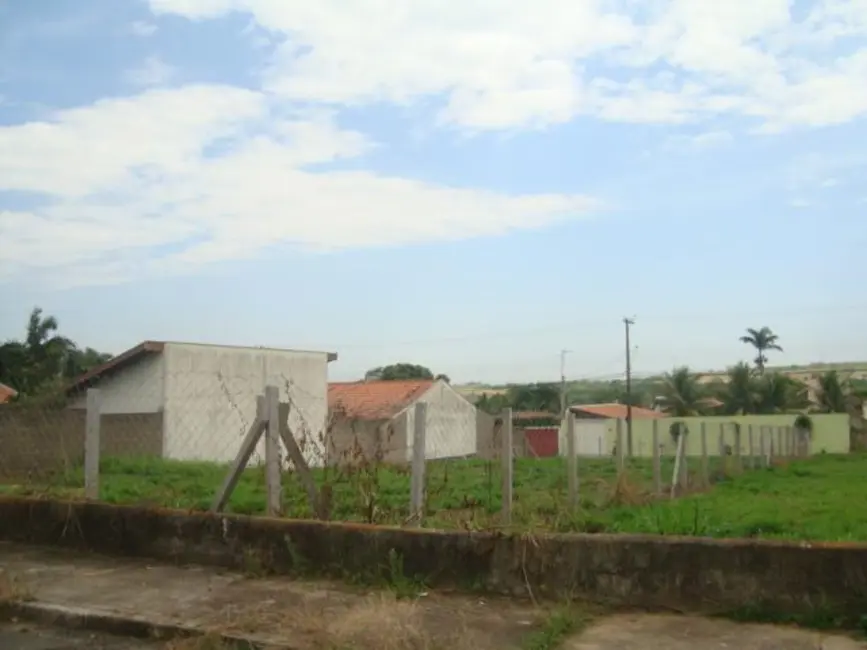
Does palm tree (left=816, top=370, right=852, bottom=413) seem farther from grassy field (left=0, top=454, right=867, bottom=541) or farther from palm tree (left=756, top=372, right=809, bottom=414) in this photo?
grassy field (left=0, top=454, right=867, bottom=541)

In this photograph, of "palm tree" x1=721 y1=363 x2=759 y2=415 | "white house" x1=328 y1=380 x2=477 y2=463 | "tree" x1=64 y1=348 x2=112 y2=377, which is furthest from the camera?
"palm tree" x1=721 y1=363 x2=759 y2=415

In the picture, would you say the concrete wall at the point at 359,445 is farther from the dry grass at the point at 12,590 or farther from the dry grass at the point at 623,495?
the dry grass at the point at 623,495

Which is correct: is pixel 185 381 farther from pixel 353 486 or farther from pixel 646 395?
pixel 646 395

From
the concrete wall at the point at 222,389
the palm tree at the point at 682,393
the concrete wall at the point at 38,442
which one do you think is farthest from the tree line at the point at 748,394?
the concrete wall at the point at 38,442

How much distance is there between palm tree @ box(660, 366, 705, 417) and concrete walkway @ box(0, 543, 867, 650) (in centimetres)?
4929

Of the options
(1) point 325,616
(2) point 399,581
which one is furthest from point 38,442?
(1) point 325,616

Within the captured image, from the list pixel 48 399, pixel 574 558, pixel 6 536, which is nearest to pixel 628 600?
pixel 574 558

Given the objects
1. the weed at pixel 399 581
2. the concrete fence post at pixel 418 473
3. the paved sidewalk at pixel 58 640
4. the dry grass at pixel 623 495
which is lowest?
the paved sidewalk at pixel 58 640

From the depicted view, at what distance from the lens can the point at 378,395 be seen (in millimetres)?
33188

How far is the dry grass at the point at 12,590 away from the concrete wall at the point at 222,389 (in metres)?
12.2

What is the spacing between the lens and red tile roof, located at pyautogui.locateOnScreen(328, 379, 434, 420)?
99.3 ft

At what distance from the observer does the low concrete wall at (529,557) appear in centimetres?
562

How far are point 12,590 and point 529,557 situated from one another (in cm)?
363

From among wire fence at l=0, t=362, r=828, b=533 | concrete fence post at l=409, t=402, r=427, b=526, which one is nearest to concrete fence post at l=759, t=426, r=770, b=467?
wire fence at l=0, t=362, r=828, b=533
